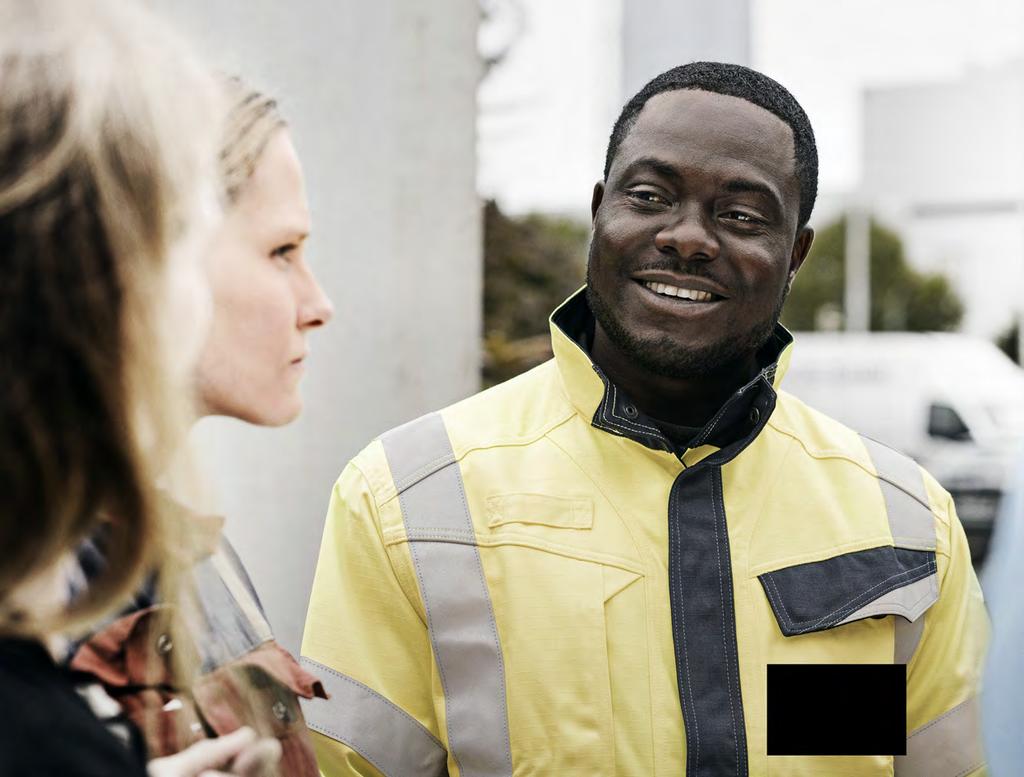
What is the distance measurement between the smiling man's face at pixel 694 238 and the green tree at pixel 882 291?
37.9 metres

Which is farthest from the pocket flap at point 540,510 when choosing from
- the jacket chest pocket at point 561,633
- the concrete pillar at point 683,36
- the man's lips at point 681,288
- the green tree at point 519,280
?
the green tree at point 519,280

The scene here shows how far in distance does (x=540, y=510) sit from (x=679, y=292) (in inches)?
15.0

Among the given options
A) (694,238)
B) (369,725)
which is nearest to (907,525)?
(694,238)

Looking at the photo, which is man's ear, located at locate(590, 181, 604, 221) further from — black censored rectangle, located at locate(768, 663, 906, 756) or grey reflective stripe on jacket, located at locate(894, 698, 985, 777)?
grey reflective stripe on jacket, located at locate(894, 698, 985, 777)

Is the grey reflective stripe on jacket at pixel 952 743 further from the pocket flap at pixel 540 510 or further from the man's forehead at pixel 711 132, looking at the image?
the man's forehead at pixel 711 132

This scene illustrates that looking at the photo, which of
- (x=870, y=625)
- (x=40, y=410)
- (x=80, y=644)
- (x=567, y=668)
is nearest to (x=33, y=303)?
(x=40, y=410)

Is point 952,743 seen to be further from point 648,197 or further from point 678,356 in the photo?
point 648,197

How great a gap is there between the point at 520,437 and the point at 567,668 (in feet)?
1.17

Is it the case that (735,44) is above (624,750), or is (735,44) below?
above

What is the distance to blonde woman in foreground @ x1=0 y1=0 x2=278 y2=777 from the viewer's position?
796 millimetres

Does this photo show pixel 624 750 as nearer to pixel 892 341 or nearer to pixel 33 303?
pixel 33 303

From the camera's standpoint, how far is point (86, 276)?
809mm

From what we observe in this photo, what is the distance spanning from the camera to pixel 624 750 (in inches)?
63.1

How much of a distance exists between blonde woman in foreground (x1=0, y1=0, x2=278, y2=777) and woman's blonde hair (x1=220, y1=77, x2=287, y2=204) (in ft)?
0.81
